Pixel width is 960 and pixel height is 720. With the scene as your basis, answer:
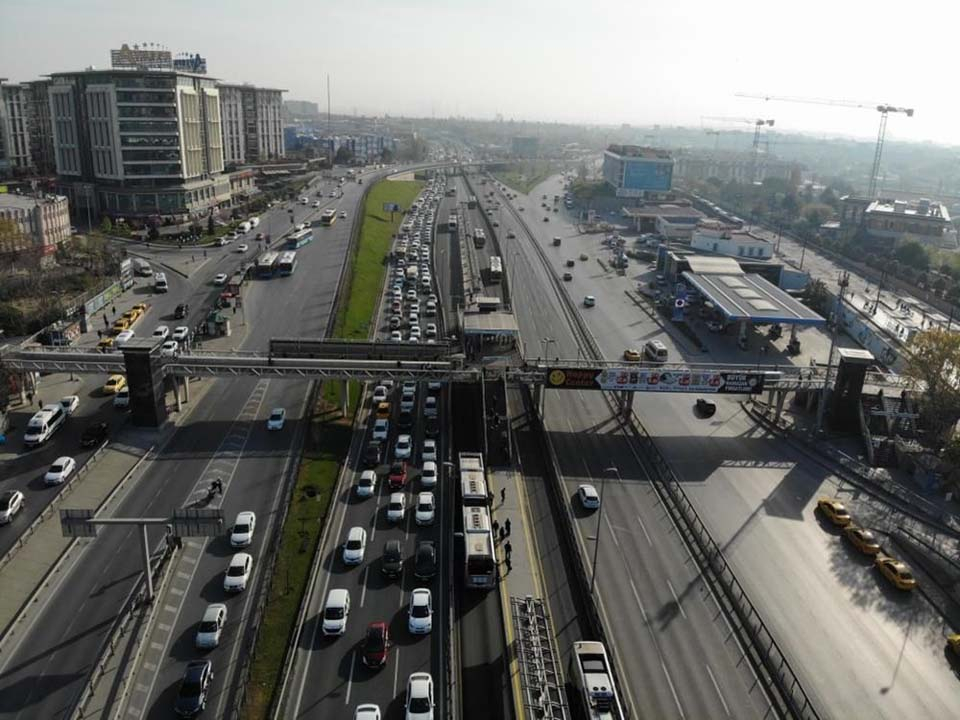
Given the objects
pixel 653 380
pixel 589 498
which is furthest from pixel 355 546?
pixel 653 380

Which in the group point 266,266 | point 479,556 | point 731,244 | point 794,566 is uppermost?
point 731,244

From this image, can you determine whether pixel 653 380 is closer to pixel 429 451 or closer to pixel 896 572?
pixel 429 451

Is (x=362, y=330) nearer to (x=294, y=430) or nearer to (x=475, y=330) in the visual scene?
(x=475, y=330)

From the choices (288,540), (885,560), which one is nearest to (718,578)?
(885,560)

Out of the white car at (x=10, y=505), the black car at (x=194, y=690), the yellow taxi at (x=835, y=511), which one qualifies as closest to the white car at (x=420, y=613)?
the black car at (x=194, y=690)

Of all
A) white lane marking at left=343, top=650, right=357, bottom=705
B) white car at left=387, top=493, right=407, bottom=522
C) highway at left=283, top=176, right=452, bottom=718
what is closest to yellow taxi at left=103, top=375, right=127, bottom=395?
highway at left=283, top=176, right=452, bottom=718

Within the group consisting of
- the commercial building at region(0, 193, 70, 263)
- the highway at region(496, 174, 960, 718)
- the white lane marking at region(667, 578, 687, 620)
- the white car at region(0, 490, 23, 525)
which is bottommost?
the highway at region(496, 174, 960, 718)

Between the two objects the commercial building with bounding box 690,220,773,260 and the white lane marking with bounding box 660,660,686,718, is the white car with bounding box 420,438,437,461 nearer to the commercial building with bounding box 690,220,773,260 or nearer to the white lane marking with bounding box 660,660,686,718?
the white lane marking with bounding box 660,660,686,718
